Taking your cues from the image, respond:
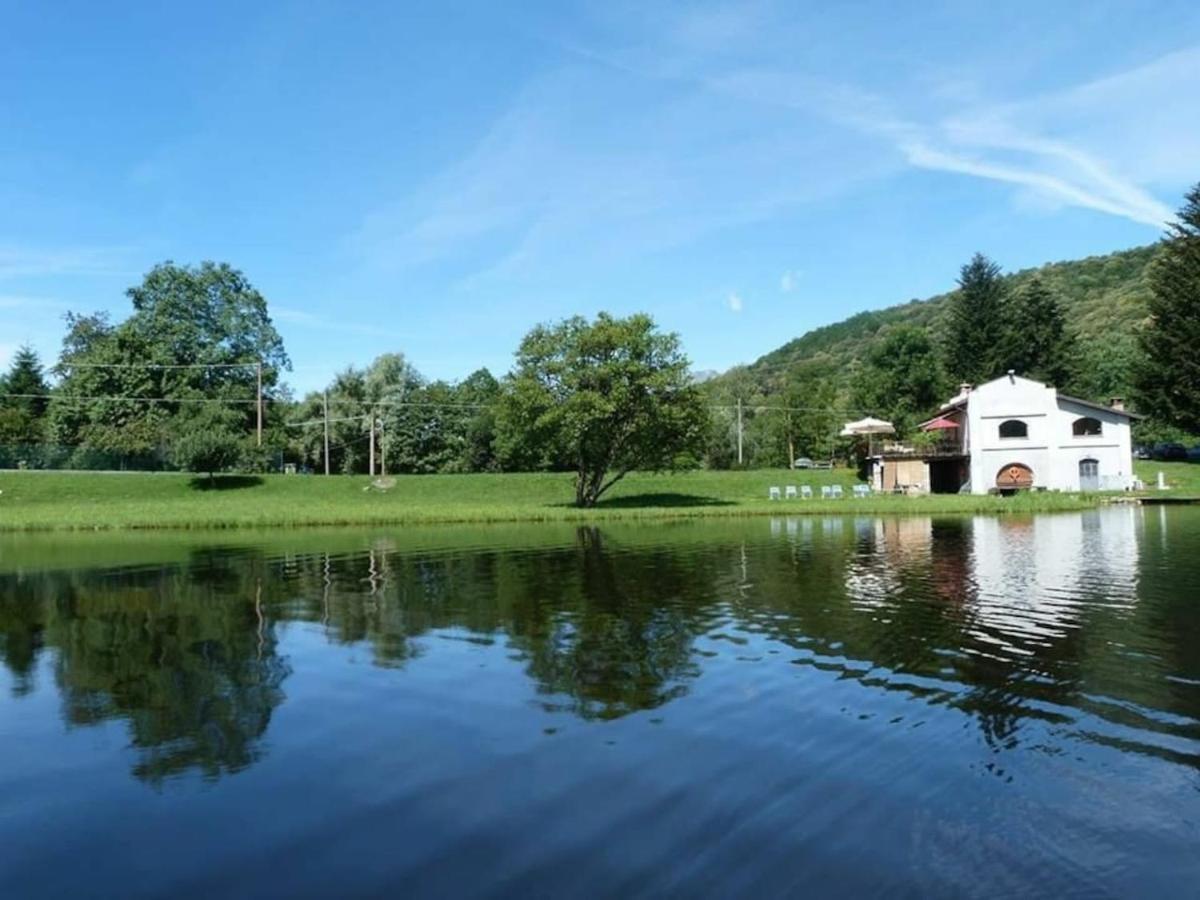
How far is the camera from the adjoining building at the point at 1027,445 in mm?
63125

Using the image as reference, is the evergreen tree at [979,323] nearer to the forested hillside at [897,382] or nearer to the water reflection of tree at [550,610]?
the forested hillside at [897,382]

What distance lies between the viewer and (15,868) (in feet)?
22.2

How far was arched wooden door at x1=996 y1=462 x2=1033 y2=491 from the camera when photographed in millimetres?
63719

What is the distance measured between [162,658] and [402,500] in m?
45.2

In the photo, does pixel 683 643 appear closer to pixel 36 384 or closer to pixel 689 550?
pixel 689 550

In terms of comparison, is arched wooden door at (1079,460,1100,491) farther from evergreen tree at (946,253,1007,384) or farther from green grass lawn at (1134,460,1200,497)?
evergreen tree at (946,253,1007,384)

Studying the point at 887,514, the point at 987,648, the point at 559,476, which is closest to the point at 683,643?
the point at 987,648

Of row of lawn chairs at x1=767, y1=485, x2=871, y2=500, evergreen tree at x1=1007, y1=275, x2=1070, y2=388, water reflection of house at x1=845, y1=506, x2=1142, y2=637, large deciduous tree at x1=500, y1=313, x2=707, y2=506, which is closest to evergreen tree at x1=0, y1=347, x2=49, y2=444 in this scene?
large deciduous tree at x1=500, y1=313, x2=707, y2=506

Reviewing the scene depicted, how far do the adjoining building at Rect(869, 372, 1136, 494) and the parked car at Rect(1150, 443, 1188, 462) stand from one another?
12.8 metres

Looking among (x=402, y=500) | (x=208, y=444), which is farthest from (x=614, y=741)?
(x=208, y=444)

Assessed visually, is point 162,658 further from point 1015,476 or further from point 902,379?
point 902,379

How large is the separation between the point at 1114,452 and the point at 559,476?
38.0m

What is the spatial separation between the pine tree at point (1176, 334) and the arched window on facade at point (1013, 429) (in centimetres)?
1254

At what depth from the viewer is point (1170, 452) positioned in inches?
2894
